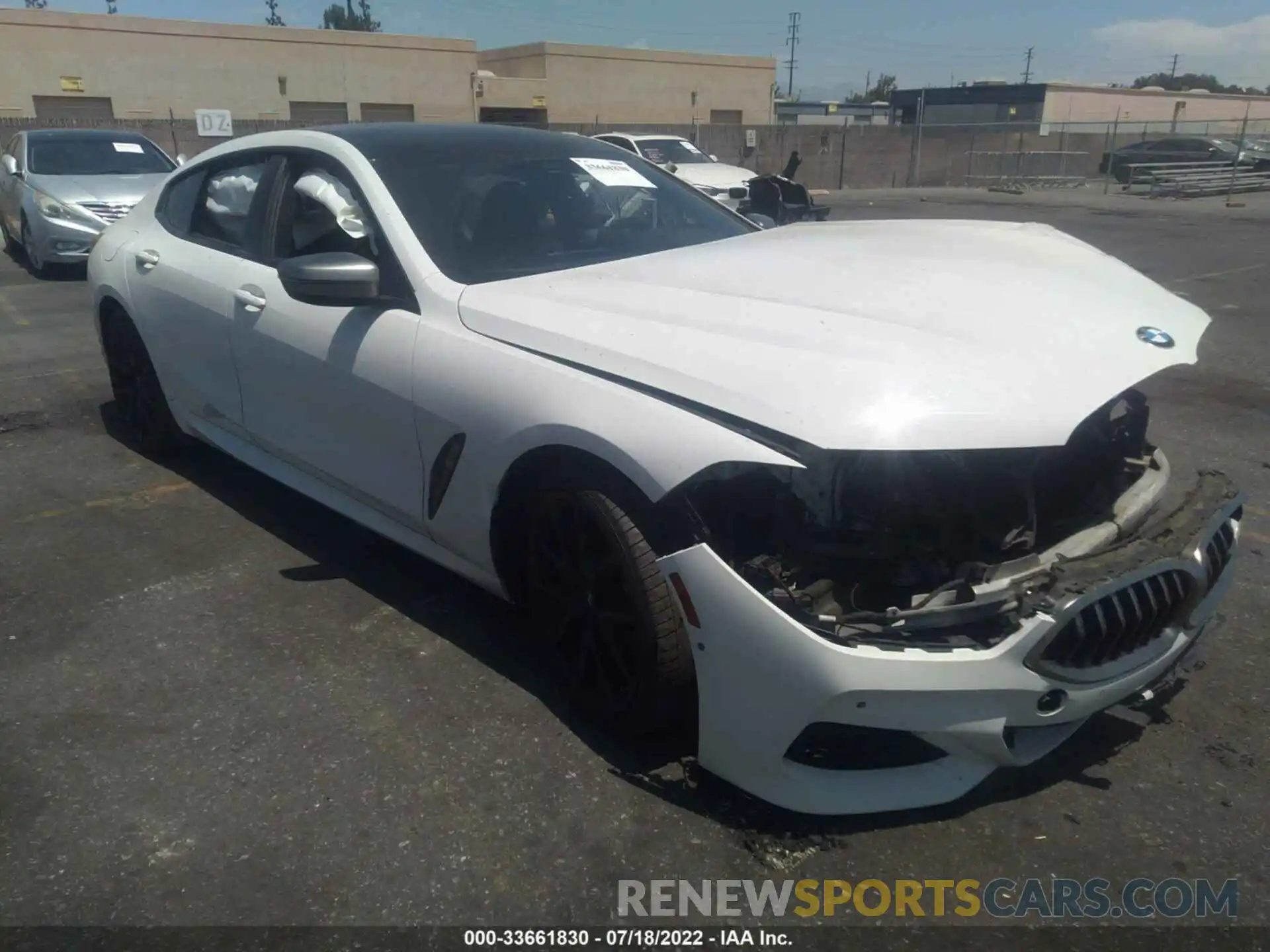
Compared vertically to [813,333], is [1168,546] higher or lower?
lower

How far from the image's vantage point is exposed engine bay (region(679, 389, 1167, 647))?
2180 mm

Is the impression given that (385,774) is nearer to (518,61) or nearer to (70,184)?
(70,184)

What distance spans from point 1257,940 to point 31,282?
11.9 meters

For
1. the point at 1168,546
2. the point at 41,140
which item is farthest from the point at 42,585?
the point at 41,140

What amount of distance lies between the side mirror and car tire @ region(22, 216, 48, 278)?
9.36 meters

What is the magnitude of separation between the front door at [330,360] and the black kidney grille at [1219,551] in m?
2.16

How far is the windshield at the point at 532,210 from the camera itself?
10.5ft

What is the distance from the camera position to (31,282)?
10586 millimetres

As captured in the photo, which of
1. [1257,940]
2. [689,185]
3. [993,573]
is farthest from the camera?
[689,185]

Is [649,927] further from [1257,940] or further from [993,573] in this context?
[1257,940]

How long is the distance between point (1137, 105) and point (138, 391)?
6198cm

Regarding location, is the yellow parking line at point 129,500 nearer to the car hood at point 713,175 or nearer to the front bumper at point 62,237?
the front bumper at point 62,237

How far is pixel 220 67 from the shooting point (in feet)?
121

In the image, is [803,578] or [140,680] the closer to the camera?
[803,578]
